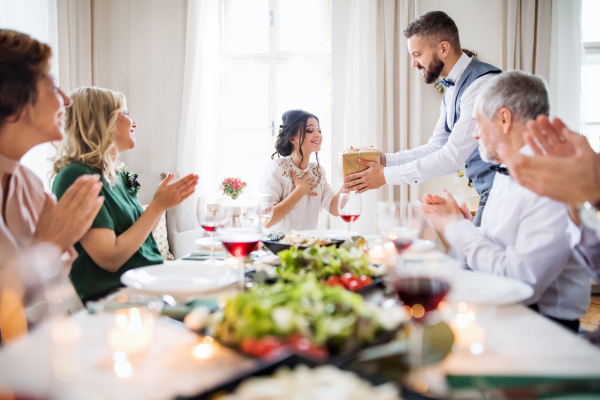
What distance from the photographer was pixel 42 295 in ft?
3.63

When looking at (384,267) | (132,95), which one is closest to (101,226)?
(384,267)

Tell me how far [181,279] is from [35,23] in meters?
3.35

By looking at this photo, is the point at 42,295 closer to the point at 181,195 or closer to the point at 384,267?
the point at 181,195

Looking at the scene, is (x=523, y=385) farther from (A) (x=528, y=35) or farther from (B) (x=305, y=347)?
(A) (x=528, y=35)

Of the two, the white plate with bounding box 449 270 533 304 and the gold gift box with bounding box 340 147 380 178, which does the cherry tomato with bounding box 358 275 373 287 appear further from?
the gold gift box with bounding box 340 147 380 178

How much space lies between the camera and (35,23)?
126 inches

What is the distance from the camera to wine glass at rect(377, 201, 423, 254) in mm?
1027

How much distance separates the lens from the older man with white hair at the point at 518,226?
3.36 feet

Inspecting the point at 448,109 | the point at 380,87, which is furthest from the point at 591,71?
the point at 448,109

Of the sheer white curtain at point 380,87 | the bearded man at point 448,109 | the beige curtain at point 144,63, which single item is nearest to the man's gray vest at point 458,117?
the bearded man at point 448,109

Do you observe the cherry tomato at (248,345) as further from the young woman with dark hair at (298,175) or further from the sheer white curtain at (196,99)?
the sheer white curtain at (196,99)

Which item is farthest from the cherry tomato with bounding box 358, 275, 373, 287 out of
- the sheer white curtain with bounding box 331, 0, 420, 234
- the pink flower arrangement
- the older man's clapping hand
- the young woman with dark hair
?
the pink flower arrangement

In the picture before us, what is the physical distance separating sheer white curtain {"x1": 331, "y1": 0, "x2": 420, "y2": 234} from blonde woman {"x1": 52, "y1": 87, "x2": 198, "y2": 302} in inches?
91.5

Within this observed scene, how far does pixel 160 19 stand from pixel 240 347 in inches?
163
